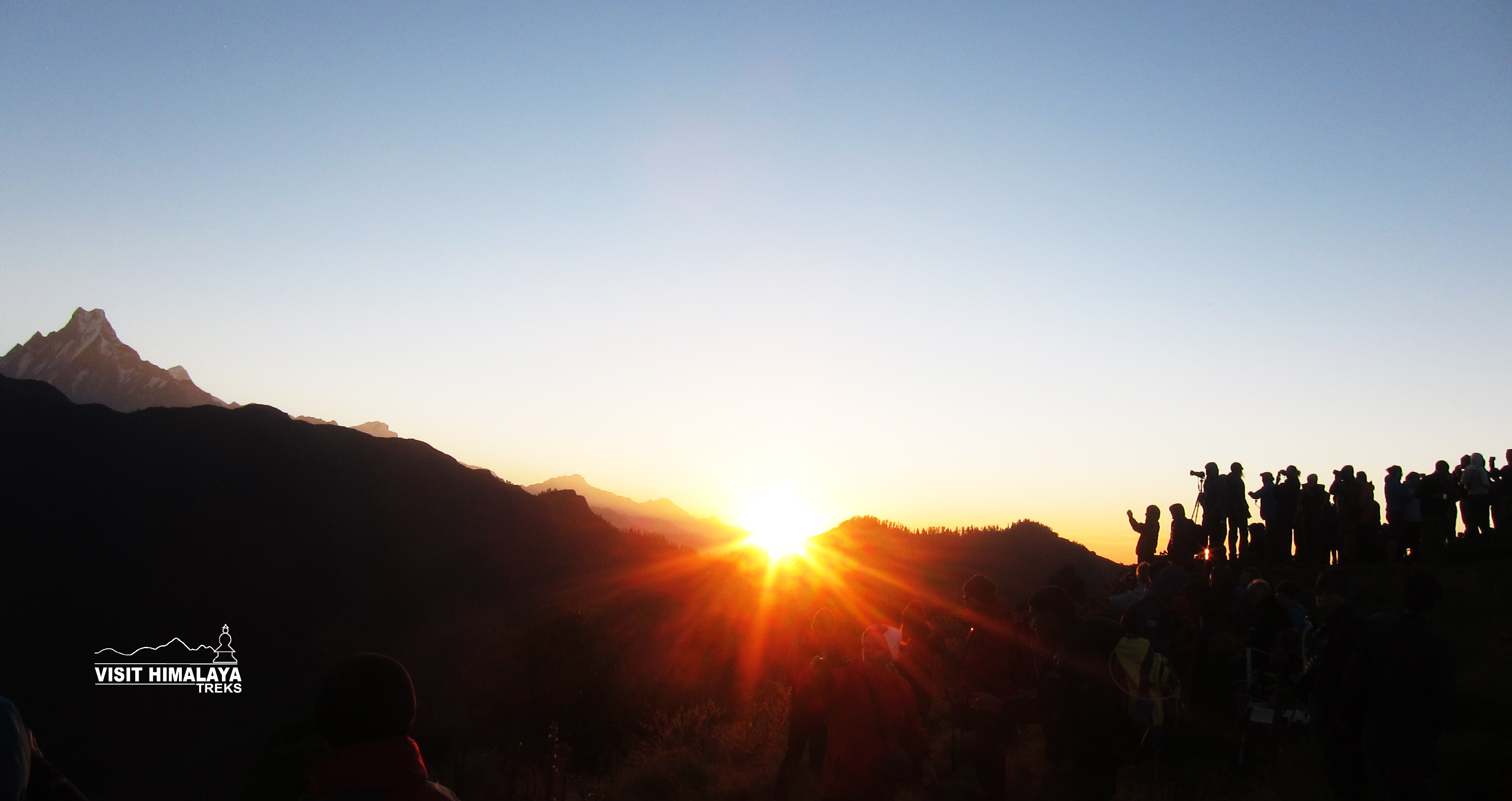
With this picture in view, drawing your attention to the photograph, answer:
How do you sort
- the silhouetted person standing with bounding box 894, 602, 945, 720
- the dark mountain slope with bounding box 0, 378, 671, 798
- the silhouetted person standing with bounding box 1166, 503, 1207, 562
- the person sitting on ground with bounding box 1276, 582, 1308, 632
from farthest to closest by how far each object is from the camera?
the dark mountain slope with bounding box 0, 378, 671, 798 < the silhouetted person standing with bounding box 1166, 503, 1207, 562 < the person sitting on ground with bounding box 1276, 582, 1308, 632 < the silhouetted person standing with bounding box 894, 602, 945, 720

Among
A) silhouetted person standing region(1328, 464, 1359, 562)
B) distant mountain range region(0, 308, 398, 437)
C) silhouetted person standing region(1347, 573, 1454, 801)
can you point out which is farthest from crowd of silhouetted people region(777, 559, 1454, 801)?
distant mountain range region(0, 308, 398, 437)

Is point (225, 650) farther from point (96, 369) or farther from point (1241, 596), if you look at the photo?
point (96, 369)

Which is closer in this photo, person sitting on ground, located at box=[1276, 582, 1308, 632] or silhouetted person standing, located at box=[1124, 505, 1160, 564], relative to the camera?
person sitting on ground, located at box=[1276, 582, 1308, 632]

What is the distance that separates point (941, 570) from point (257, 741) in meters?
32.8

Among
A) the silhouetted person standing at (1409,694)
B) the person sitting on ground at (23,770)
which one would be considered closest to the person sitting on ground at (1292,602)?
the silhouetted person standing at (1409,694)

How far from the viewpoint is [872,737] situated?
17.0ft

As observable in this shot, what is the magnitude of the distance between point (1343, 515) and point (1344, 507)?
0.16 m

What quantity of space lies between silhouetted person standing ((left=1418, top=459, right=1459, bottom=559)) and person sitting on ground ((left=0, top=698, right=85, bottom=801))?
18.5 meters

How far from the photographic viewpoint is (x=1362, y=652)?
5.37m

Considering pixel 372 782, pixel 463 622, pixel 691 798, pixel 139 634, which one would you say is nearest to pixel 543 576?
pixel 463 622

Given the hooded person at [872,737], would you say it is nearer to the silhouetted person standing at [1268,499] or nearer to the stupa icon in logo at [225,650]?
the silhouetted person standing at [1268,499]

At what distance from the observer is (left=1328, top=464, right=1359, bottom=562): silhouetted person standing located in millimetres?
15570

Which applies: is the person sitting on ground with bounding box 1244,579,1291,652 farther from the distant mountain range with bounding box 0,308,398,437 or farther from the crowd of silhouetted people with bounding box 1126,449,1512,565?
the distant mountain range with bounding box 0,308,398,437

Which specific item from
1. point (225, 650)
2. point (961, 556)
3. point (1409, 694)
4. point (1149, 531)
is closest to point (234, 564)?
point (225, 650)
